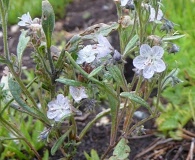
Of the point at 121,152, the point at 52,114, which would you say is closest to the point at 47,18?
the point at 52,114

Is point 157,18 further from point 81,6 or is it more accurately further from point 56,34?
point 81,6

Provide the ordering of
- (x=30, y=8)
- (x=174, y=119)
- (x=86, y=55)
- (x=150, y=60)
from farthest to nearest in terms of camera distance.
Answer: (x=30, y=8)
(x=174, y=119)
(x=86, y=55)
(x=150, y=60)

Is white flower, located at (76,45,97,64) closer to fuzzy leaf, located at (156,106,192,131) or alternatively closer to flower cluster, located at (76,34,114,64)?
flower cluster, located at (76,34,114,64)

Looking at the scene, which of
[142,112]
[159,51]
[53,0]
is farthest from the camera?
[53,0]

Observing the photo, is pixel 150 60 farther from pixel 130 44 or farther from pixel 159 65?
pixel 130 44

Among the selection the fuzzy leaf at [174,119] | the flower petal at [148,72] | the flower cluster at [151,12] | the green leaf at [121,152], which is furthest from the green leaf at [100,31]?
the fuzzy leaf at [174,119]

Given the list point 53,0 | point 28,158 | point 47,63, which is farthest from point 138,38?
point 53,0

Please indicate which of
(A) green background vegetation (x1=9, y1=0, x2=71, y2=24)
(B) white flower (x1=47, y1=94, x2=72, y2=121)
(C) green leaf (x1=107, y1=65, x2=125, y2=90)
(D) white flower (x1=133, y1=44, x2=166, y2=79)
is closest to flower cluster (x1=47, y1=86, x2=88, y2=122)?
(B) white flower (x1=47, y1=94, x2=72, y2=121)

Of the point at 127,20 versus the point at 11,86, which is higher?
the point at 127,20
